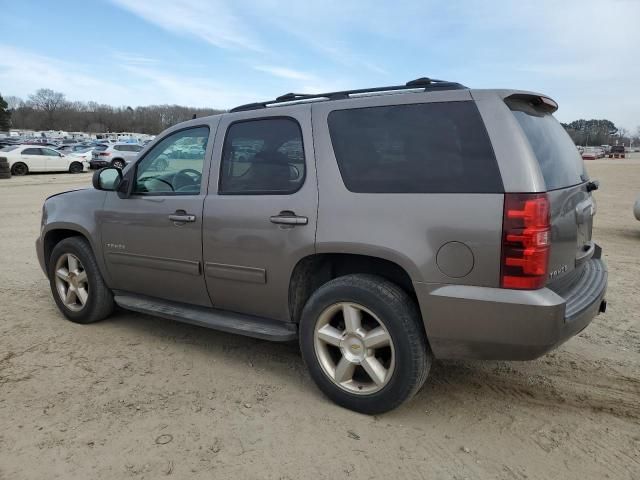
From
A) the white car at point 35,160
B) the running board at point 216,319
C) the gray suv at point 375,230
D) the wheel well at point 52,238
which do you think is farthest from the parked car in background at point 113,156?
the gray suv at point 375,230

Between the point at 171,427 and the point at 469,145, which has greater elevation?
the point at 469,145

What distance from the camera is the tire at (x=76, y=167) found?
93.4 feet

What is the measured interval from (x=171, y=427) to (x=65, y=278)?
241 centimetres

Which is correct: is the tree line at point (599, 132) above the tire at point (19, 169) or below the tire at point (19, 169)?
above

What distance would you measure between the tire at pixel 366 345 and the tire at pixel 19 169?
2722cm

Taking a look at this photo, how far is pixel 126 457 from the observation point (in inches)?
106

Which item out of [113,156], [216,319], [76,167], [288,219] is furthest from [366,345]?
[113,156]

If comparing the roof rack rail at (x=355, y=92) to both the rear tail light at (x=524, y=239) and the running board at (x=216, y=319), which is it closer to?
the rear tail light at (x=524, y=239)

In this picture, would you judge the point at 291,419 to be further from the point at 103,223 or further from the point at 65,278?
the point at 65,278

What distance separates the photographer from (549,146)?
2996 millimetres

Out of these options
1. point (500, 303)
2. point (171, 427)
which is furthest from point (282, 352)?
point (500, 303)

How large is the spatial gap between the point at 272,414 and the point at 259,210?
1.27m

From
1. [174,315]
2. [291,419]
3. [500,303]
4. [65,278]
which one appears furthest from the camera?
[65,278]

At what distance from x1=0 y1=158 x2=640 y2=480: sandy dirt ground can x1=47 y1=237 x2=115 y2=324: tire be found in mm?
142
